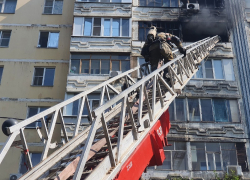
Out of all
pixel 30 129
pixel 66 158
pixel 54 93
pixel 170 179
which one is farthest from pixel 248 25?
pixel 66 158

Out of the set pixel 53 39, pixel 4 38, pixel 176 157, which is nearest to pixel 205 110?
pixel 176 157

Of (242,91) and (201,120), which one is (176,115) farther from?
(242,91)

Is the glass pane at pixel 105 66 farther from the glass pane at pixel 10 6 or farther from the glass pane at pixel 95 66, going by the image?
the glass pane at pixel 10 6

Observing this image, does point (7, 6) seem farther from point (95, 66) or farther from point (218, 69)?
point (218, 69)

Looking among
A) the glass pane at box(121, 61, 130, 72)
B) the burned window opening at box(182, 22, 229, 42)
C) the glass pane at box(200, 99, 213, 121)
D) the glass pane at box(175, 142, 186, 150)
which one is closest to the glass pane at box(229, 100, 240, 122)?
the glass pane at box(200, 99, 213, 121)

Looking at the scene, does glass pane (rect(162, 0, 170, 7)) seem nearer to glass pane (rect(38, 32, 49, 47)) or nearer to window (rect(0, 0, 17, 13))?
glass pane (rect(38, 32, 49, 47))

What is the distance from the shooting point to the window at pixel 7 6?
51.6ft

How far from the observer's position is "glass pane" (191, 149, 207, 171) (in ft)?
38.3

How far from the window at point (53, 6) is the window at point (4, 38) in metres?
2.38

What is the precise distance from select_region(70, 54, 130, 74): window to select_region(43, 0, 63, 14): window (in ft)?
12.4

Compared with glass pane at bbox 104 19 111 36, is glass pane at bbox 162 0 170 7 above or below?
above

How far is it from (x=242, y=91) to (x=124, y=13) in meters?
7.02

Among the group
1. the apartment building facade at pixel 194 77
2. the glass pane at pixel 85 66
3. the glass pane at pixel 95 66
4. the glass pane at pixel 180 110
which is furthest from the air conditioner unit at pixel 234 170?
the glass pane at pixel 85 66

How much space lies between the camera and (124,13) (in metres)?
14.3
